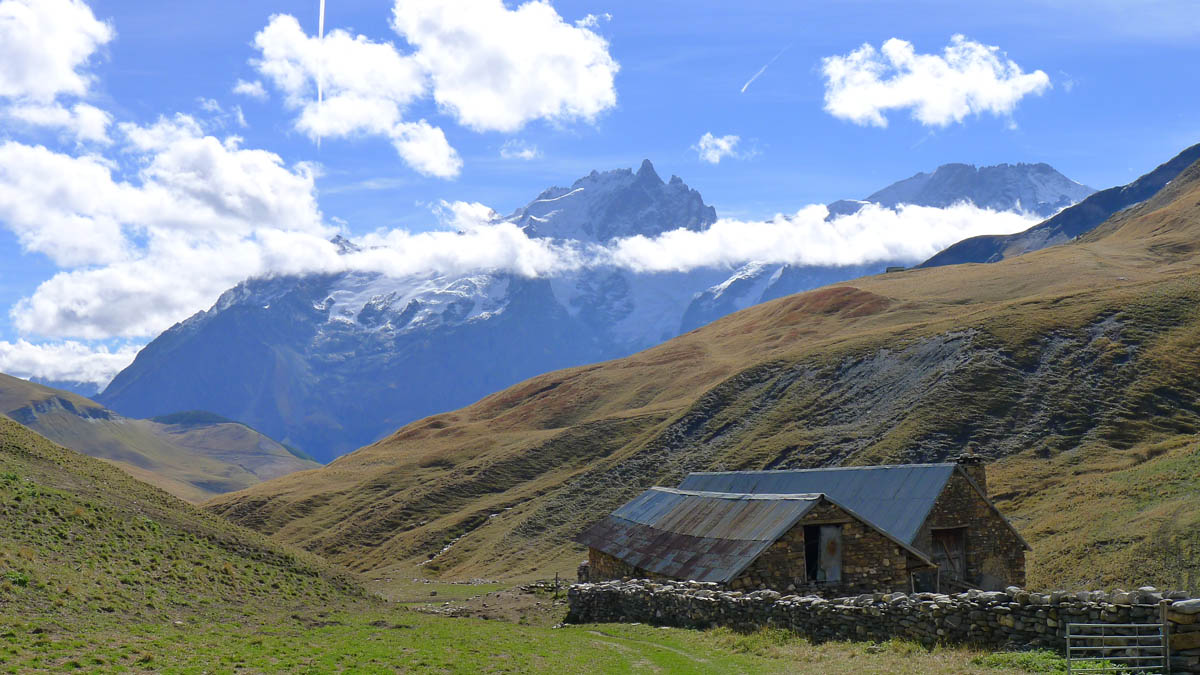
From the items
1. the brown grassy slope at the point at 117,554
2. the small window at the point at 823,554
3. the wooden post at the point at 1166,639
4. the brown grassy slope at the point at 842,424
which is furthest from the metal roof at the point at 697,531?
the brown grassy slope at the point at 842,424

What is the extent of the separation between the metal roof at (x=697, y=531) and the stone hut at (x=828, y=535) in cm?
6

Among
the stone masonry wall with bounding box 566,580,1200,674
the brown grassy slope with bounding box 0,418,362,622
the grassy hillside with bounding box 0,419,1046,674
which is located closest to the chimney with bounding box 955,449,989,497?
the stone masonry wall with bounding box 566,580,1200,674

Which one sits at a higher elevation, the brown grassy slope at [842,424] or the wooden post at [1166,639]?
the brown grassy slope at [842,424]

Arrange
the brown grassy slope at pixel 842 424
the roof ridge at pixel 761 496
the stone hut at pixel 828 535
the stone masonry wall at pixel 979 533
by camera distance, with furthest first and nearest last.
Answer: the brown grassy slope at pixel 842 424
the stone masonry wall at pixel 979 533
the roof ridge at pixel 761 496
the stone hut at pixel 828 535

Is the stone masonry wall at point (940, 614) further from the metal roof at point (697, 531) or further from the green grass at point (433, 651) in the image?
the metal roof at point (697, 531)

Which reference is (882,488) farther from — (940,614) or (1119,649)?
(1119,649)

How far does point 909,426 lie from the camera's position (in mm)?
73562

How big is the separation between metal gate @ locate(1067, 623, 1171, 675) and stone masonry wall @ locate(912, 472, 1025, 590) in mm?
17831

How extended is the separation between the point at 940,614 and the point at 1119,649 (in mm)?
3979

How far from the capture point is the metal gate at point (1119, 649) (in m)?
15.0

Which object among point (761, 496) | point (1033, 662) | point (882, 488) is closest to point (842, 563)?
point (761, 496)

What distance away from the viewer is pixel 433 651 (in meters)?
22.4

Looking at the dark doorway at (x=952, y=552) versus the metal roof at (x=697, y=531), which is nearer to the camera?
the metal roof at (x=697, y=531)

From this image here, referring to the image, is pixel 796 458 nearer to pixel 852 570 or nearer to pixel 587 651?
pixel 852 570
